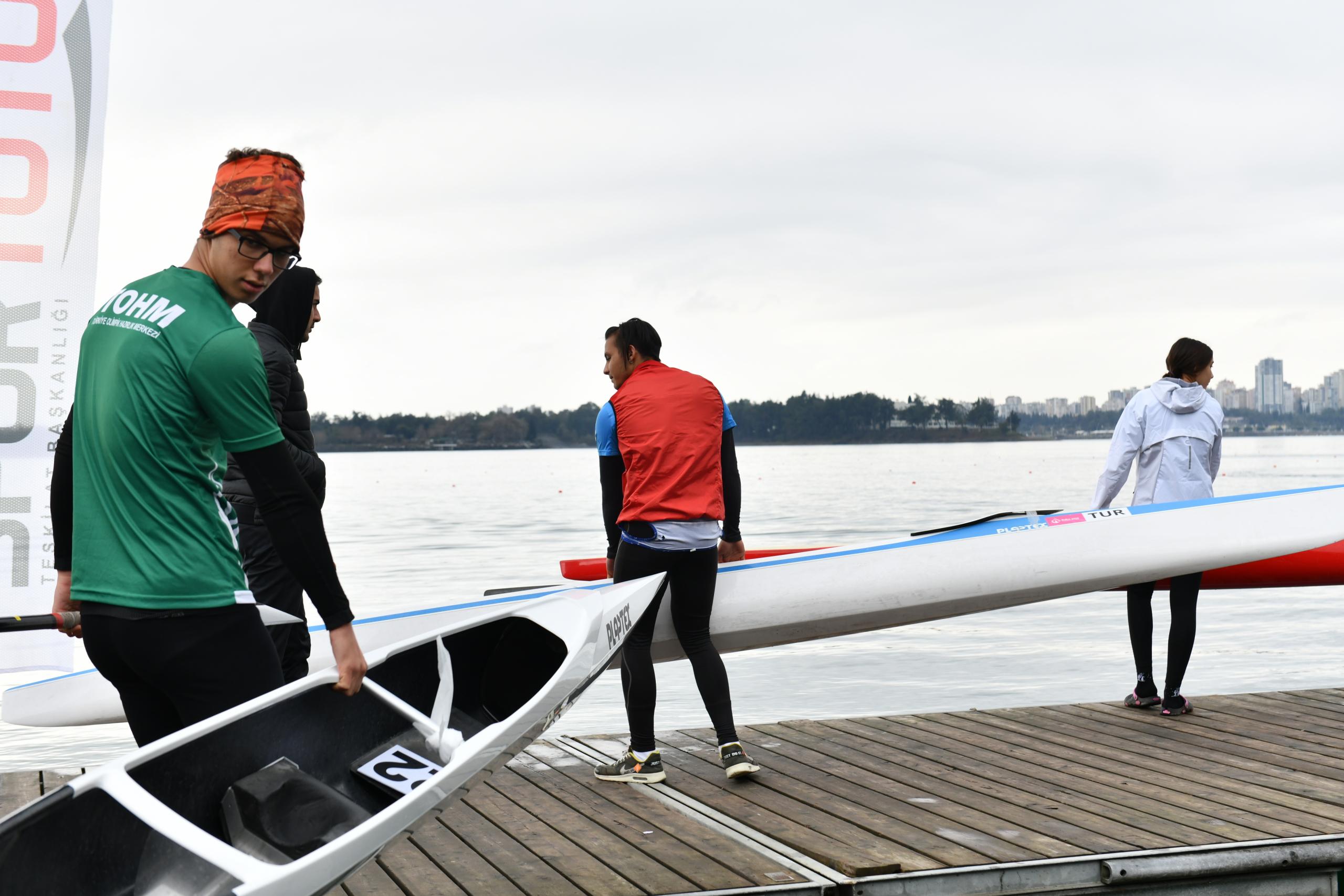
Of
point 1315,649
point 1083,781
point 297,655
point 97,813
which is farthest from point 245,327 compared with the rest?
point 1315,649

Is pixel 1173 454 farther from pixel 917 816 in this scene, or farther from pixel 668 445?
pixel 668 445

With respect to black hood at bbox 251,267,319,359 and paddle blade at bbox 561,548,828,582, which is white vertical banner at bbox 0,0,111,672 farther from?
paddle blade at bbox 561,548,828,582

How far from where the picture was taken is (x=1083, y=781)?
4598 mm

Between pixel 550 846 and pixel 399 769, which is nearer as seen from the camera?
pixel 399 769

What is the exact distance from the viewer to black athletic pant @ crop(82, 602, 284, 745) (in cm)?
236

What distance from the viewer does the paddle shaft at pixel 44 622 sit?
2.86 m

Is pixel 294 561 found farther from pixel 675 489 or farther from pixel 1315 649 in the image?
pixel 1315 649

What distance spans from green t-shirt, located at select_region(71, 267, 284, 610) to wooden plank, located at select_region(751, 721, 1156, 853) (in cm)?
280

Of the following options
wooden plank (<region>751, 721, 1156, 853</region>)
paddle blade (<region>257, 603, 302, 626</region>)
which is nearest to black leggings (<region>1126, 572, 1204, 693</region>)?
wooden plank (<region>751, 721, 1156, 853</region>)

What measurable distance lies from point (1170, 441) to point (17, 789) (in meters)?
5.21

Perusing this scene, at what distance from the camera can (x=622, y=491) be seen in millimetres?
4684

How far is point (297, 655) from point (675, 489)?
4.75ft

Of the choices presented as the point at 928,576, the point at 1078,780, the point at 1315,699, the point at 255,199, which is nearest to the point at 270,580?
the point at 255,199

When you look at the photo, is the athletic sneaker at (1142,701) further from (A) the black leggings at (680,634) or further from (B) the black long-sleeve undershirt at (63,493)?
(B) the black long-sleeve undershirt at (63,493)
